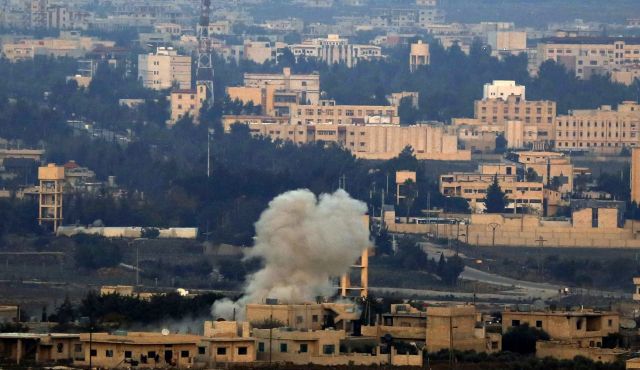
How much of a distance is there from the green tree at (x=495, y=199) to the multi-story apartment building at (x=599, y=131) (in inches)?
727

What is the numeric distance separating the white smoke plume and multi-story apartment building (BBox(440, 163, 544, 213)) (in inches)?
1127

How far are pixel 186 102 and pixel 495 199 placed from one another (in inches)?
1109

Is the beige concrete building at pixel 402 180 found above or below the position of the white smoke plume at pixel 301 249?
below

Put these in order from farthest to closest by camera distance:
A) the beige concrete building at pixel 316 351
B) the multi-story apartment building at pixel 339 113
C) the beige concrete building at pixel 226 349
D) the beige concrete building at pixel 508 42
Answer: the beige concrete building at pixel 508 42
the multi-story apartment building at pixel 339 113
the beige concrete building at pixel 316 351
the beige concrete building at pixel 226 349

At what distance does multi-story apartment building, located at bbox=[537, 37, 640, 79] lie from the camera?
4978 inches

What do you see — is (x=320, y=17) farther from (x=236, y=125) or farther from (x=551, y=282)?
(x=551, y=282)

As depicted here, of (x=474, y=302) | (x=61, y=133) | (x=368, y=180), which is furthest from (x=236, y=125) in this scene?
(x=474, y=302)

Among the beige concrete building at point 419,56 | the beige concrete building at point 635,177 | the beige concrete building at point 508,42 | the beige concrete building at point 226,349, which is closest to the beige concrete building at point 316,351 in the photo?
the beige concrete building at point 226,349

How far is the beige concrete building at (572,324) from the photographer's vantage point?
50062 millimetres

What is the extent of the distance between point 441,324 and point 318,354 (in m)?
2.44

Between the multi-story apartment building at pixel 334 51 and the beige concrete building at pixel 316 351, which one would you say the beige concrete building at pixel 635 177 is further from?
the multi-story apartment building at pixel 334 51

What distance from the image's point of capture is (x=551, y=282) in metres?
68.3

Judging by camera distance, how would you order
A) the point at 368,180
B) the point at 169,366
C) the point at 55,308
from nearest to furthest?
1. the point at 169,366
2. the point at 55,308
3. the point at 368,180

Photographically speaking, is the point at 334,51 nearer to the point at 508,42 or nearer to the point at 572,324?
the point at 508,42
